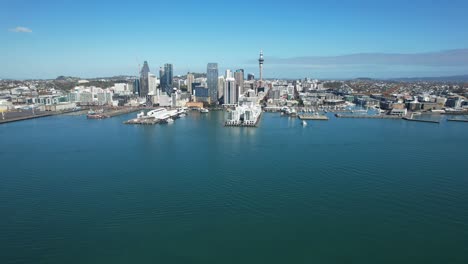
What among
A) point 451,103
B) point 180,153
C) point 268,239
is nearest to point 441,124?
point 451,103

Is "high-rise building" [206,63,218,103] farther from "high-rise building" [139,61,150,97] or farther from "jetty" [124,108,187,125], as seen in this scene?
"jetty" [124,108,187,125]

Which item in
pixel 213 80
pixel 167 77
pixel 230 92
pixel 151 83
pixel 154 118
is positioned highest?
pixel 167 77

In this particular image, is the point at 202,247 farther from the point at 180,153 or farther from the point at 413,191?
the point at 180,153

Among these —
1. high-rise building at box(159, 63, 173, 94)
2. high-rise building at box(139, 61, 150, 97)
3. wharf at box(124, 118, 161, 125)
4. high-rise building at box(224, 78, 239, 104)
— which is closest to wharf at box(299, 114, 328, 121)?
high-rise building at box(224, 78, 239, 104)

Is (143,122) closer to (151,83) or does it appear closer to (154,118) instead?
(154,118)

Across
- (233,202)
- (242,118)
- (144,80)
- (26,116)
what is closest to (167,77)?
(144,80)

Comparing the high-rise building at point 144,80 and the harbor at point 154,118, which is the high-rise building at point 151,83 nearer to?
the high-rise building at point 144,80
